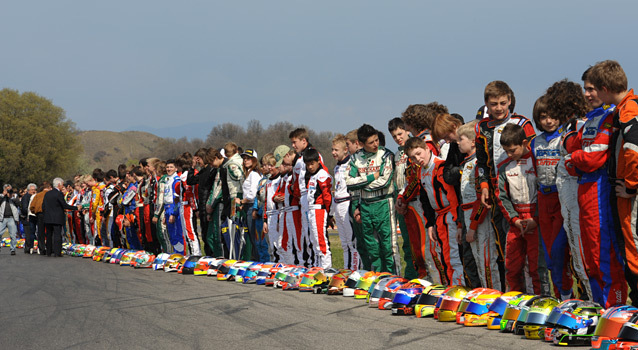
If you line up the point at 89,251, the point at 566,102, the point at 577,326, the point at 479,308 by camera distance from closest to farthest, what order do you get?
1. the point at 577,326
2. the point at 479,308
3. the point at 566,102
4. the point at 89,251

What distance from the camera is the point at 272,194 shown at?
41.0ft

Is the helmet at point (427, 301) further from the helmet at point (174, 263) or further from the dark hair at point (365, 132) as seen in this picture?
the helmet at point (174, 263)

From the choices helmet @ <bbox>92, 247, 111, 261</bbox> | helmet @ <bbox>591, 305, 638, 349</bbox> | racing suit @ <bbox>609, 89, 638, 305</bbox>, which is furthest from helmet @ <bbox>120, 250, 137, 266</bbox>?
helmet @ <bbox>591, 305, 638, 349</bbox>

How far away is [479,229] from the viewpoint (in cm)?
790

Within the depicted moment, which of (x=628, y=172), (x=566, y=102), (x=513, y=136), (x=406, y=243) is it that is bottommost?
(x=406, y=243)

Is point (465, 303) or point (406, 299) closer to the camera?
point (465, 303)

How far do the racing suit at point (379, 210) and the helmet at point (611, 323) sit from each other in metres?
4.45

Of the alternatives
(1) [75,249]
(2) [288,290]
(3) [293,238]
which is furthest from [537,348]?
(1) [75,249]

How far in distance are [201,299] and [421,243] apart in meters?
2.91

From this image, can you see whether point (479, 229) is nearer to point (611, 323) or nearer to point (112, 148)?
point (611, 323)

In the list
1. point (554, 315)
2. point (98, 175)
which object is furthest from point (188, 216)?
point (554, 315)

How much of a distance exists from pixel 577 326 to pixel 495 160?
2.35 metres

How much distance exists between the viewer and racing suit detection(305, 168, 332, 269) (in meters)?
11.1

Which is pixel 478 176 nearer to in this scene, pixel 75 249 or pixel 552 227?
pixel 552 227
